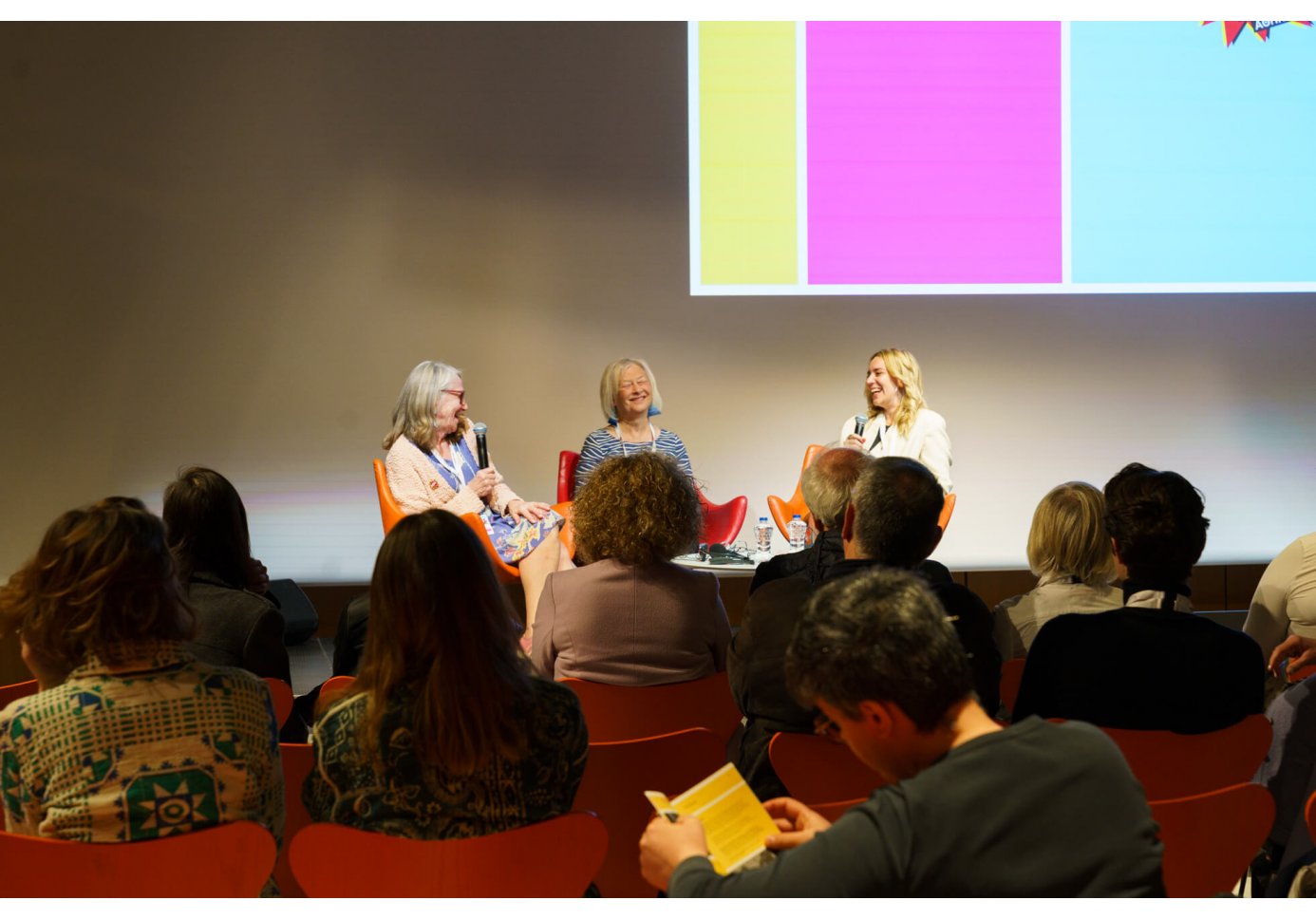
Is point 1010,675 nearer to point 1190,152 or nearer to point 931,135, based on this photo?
point 931,135

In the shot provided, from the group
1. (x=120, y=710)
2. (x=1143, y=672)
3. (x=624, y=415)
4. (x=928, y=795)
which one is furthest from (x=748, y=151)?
(x=928, y=795)

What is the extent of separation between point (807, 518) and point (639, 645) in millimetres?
2778

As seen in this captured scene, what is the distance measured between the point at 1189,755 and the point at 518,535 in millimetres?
3307

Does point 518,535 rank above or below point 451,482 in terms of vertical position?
below

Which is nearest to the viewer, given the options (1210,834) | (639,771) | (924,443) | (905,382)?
(1210,834)

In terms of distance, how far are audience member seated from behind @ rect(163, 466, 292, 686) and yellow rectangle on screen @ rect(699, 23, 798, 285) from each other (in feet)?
12.4

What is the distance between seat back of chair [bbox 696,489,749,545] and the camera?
5.62 m

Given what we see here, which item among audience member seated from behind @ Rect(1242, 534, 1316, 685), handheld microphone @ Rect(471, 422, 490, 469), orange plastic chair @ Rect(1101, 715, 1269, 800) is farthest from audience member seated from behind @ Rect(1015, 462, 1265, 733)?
handheld microphone @ Rect(471, 422, 490, 469)

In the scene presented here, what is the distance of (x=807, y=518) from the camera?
17.1 feet

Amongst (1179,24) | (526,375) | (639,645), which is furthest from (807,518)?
(1179,24)

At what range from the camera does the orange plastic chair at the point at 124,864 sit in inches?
59.9

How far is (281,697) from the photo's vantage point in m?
2.44

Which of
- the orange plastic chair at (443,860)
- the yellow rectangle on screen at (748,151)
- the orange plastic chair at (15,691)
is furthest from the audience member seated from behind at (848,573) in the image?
the yellow rectangle on screen at (748,151)

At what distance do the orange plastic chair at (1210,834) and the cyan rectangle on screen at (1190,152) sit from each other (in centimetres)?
484
